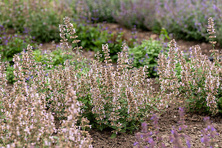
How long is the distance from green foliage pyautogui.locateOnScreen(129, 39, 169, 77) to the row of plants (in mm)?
1652

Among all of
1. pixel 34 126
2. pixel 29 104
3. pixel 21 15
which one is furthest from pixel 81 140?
pixel 21 15

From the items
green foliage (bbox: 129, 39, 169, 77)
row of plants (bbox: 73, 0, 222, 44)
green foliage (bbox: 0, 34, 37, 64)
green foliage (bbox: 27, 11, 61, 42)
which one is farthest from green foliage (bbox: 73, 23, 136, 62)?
green foliage (bbox: 0, 34, 37, 64)

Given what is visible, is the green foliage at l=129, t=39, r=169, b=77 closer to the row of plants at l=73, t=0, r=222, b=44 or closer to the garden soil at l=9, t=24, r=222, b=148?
the garden soil at l=9, t=24, r=222, b=148

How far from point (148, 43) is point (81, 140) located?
408cm

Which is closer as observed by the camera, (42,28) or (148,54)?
(148,54)

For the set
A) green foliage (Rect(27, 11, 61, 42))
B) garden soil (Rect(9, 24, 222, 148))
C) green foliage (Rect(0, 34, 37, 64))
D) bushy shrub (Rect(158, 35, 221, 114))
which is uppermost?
green foliage (Rect(27, 11, 61, 42))

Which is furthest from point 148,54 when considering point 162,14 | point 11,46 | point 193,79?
point 11,46

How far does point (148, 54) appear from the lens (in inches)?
245

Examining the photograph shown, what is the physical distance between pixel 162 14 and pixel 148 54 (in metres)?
2.73

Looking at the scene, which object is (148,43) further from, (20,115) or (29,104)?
(20,115)

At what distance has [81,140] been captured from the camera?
2.76m

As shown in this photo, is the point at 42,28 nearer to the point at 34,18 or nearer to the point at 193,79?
the point at 34,18

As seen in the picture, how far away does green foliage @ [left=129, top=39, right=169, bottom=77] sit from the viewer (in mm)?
5953

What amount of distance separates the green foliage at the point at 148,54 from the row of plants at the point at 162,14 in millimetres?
1652
